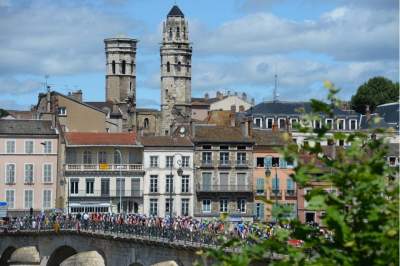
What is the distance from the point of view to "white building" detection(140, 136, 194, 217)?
303ft

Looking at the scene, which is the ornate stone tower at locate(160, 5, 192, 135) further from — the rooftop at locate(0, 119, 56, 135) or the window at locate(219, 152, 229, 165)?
the window at locate(219, 152, 229, 165)

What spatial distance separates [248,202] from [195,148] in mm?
4903

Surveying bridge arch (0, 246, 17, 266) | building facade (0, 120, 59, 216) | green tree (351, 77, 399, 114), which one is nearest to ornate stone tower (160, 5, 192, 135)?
green tree (351, 77, 399, 114)

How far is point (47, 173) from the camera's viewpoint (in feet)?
307

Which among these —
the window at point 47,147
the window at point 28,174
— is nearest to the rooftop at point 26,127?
A: the window at point 47,147

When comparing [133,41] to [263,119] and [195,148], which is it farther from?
[195,148]

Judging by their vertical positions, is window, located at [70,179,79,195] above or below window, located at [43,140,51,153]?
below

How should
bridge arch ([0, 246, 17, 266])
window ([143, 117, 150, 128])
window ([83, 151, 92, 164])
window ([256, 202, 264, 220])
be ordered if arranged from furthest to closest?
1. window ([143, 117, 150, 128])
2. window ([83, 151, 92, 164])
3. window ([256, 202, 264, 220])
4. bridge arch ([0, 246, 17, 266])

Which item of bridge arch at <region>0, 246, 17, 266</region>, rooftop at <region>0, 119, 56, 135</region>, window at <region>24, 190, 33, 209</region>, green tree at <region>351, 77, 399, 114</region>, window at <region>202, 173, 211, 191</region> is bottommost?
bridge arch at <region>0, 246, 17, 266</region>

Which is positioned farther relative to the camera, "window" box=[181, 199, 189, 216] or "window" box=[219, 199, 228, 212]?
"window" box=[181, 199, 189, 216]

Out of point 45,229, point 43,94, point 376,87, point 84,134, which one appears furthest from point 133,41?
point 45,229

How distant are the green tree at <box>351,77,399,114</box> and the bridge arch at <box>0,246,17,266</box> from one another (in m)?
62.4

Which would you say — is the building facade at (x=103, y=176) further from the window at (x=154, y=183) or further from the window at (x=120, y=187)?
the window at (x=154, y=183)

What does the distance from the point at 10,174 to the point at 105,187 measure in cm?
628
